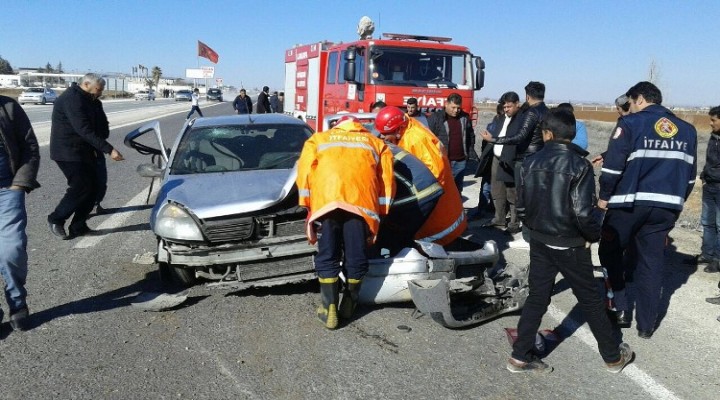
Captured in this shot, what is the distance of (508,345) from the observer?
4137 mm

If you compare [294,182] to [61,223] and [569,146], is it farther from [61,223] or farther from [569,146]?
[61,223]

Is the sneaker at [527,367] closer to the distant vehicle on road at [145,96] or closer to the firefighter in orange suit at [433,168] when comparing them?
the firefighter in orange suit at [433,168]

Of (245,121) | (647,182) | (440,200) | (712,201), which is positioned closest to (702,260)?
(712,201)

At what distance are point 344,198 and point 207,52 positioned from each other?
49.6 metres

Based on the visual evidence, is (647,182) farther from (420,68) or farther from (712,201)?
(420,68)

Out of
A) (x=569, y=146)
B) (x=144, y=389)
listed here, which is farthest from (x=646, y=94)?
(x=144, y=389)

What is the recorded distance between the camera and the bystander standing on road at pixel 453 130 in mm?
7996

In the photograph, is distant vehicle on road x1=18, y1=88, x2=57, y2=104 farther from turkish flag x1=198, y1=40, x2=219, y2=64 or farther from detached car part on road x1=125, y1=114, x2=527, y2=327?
detached car part on road x1=125, y1=114, x2=527, y2=327

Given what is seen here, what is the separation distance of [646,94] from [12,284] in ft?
15.4

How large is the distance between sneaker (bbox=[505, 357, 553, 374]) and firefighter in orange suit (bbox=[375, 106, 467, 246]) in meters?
1.51

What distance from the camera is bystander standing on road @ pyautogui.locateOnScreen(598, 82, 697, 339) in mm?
4230

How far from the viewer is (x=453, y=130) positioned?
26.3ft

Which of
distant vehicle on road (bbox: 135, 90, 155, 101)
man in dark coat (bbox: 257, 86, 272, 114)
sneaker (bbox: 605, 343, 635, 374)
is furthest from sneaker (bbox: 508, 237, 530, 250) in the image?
distant vehicle on road (bbox: 135, 90, 155, 101)

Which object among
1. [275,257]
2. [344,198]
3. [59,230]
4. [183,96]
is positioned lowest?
[59,230]
